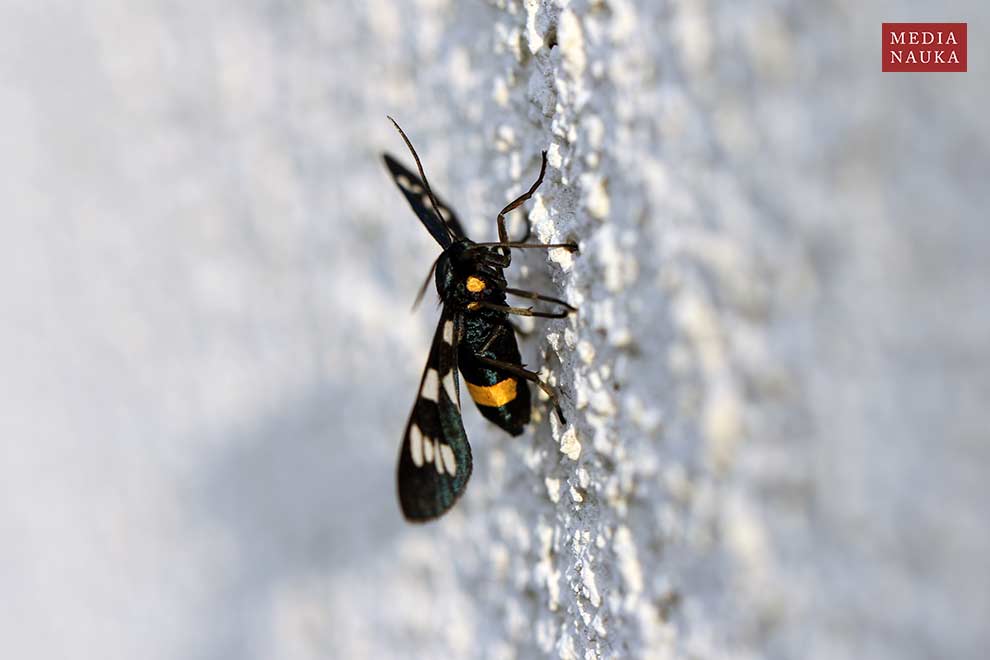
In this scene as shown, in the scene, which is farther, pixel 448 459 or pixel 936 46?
pixel 448 459

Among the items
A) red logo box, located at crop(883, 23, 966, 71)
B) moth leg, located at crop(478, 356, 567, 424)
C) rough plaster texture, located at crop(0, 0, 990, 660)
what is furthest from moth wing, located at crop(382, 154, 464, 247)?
red logo box, located at crop(883, 23, 966, 71)

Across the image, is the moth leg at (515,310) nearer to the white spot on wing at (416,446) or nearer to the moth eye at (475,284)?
the moth eye at (475,284)

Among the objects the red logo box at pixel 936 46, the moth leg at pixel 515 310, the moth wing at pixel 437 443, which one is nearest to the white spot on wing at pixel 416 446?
the moth wing at pixel 437 443

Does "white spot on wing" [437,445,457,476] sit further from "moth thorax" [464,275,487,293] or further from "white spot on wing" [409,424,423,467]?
"moth thorax" [464,275,487,293]

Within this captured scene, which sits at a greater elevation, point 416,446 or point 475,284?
point 475,284

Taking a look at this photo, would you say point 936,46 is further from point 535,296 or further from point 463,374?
point 463,374

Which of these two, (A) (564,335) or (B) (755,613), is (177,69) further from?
(B) (755,613)

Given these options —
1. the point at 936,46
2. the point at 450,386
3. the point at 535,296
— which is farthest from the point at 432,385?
the point at 936,46

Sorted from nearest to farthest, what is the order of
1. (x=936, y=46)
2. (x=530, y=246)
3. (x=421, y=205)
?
(x=936, y=46)
(x=530, y=246)
(x=421, y=205)
